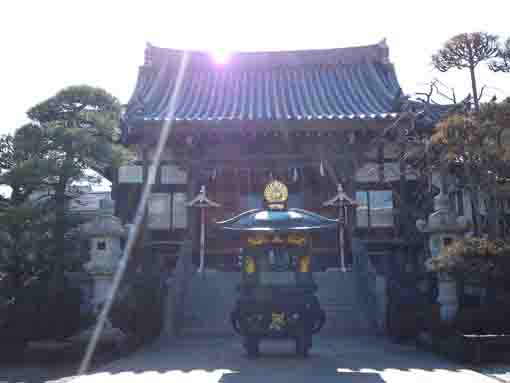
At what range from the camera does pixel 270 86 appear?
2262 centimetres

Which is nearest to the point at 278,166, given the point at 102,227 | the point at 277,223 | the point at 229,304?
the point at 229,304

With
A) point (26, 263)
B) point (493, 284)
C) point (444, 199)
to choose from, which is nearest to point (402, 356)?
point (493, 284)

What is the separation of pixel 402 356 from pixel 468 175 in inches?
168

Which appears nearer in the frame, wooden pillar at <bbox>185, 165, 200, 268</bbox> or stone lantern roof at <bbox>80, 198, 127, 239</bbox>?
stone lantern roof at <bbox>80, 198, 127, 239</bbox>

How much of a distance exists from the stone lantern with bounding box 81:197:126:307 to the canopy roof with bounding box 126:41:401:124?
571 cm

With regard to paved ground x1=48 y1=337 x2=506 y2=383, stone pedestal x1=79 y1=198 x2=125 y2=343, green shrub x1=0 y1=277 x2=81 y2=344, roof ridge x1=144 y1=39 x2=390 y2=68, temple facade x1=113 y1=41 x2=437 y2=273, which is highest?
roof ridge x1=144 y1=39 x2=390 y2=68

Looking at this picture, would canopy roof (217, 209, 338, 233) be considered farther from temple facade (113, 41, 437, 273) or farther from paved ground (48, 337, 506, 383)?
temple facade (113, 41, 437, 273)

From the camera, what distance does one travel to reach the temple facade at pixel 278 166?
17188 mm

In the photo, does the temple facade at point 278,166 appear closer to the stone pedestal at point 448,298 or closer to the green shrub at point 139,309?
the green shrub at point 139,309

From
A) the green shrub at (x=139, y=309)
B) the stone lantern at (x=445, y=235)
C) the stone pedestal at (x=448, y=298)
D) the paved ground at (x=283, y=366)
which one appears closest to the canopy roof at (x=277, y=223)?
the paved ground at (x=283, y=366)

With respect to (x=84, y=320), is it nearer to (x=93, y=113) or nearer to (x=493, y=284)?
(x=93, y=113)

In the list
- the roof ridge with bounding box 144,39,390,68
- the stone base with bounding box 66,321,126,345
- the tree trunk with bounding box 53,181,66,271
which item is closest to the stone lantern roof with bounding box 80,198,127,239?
the tree trunk with bounding box 53,181,66,271

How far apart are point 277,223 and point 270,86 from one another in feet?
46.0

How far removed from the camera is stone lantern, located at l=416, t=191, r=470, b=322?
11.3 m
